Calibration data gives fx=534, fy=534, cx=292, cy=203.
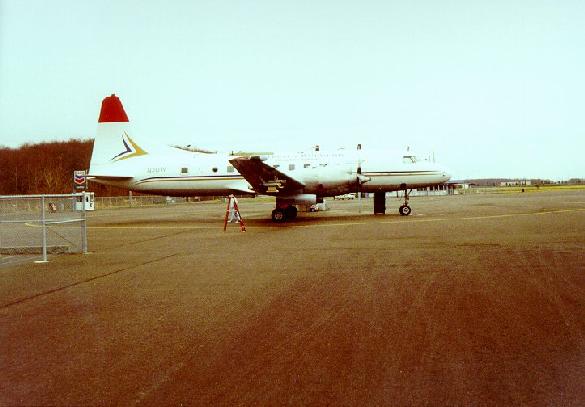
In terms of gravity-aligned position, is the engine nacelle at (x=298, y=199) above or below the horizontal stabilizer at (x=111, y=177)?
below

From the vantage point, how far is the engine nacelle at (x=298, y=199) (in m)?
26.1

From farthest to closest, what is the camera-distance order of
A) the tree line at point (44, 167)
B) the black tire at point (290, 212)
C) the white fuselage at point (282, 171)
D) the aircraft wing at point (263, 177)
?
the tree line at point (44, 167), the black tire at point (290, 212), the white fuselage at point (282, 171), the aircraft wing at point (263, 177)

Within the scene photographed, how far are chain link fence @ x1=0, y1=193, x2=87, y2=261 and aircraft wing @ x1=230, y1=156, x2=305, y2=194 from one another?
349 inches

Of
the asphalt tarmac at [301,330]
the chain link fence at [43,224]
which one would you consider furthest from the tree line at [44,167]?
the asphalt tarmac at [301,330]

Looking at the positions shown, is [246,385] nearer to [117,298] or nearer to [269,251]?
[117,298]

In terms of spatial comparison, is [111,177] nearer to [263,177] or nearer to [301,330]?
[263,177]

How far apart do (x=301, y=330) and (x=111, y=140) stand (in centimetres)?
2628

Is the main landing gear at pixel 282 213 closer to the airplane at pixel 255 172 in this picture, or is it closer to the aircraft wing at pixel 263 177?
the airplane at pixel 255 172

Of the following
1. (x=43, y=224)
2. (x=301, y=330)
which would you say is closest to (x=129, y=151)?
(x=43, y=224)

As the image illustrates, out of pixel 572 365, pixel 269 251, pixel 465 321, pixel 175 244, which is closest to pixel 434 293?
pixel 465 321

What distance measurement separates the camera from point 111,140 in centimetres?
2994

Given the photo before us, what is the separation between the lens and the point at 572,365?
15.7ft

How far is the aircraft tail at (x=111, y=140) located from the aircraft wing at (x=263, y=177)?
26.2 ft

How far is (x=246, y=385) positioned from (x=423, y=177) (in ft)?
81.9
